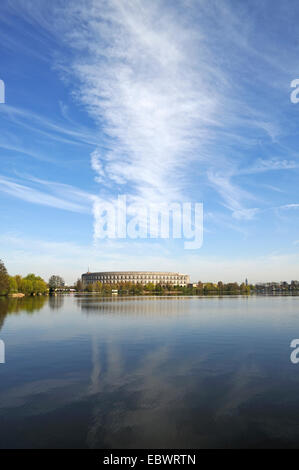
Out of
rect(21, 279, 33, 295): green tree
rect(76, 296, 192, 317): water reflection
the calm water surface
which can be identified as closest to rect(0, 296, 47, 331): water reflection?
rect(76, 296, 192, 317): water reflection

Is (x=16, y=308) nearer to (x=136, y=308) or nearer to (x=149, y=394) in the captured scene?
(x=136, y=308)

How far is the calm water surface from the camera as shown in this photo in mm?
10938

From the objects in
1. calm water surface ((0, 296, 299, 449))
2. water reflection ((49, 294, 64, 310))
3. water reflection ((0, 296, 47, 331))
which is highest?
calm water surface ((0, 296, 299, 449))

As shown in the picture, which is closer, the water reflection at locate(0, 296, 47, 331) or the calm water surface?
the calm water surface

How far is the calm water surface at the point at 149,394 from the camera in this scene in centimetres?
1094

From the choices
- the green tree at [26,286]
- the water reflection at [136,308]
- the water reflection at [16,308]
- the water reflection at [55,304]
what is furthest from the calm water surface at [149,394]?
the green tree at [26,286]

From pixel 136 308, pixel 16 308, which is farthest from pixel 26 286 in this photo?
pixel 136 308

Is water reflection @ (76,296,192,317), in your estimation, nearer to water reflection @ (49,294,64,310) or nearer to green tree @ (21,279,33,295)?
water reflection @ (49,294,64,310)

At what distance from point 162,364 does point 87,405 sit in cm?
759

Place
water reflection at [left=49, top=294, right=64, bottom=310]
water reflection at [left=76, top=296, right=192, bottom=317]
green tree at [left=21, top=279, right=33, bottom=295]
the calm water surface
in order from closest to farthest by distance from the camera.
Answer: the calm water surface → water reflection at [left=76, top=296, right=192, bottom=317] → water reflection at [left=49, top=294, right=64, bottom=310] → green tree at [left=21, top=279, right=33, bottom=295]

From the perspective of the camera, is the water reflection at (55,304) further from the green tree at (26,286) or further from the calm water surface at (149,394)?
the calm water surface at (149,394)

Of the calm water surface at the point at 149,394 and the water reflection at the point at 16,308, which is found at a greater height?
the calm water surface at the point at 149,394

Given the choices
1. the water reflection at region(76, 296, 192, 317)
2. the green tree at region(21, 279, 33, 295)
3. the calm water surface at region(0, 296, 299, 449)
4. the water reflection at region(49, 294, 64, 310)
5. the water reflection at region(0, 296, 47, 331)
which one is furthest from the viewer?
the green tree at region(21, 279, 33, 295)

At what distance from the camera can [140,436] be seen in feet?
35.7
